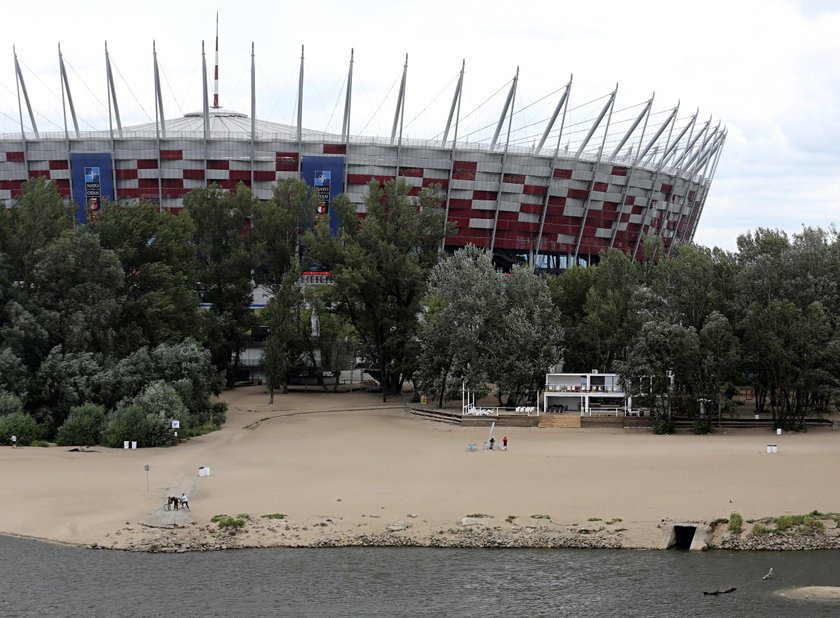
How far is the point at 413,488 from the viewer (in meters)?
42.3

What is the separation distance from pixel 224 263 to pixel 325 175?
23.8 meters

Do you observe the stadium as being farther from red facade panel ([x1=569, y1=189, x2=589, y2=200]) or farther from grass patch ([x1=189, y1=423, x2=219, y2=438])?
grass patch ([x1=189, y1=423, x2=219, y2=438])

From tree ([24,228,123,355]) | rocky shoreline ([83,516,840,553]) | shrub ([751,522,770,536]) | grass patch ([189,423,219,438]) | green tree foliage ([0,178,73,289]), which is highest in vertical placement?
green tree foliage ([0,178,73,289])

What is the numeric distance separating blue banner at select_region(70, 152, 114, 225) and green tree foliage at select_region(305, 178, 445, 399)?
32540 millimetres

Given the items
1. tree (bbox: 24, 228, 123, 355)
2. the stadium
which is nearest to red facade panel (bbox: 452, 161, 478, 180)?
the stadium

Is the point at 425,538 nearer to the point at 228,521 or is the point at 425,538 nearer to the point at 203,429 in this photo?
the point at 228,521

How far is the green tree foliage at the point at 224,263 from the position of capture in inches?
3349

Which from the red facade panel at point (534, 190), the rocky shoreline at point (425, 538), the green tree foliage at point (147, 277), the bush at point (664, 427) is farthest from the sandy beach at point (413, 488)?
the red facade panel at point (534, 190)

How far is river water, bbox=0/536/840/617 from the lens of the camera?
29.4 metres

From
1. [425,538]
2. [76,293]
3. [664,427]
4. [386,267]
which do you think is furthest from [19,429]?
[664,427]

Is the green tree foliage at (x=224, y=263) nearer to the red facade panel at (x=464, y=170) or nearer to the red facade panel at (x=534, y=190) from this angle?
the red facade panel at (x=464, y=170)

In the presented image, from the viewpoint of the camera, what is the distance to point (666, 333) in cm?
5962

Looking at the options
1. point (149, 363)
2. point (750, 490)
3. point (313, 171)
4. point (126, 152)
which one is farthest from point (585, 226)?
point (750, 490)

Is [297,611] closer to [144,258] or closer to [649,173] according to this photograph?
[144,258]
